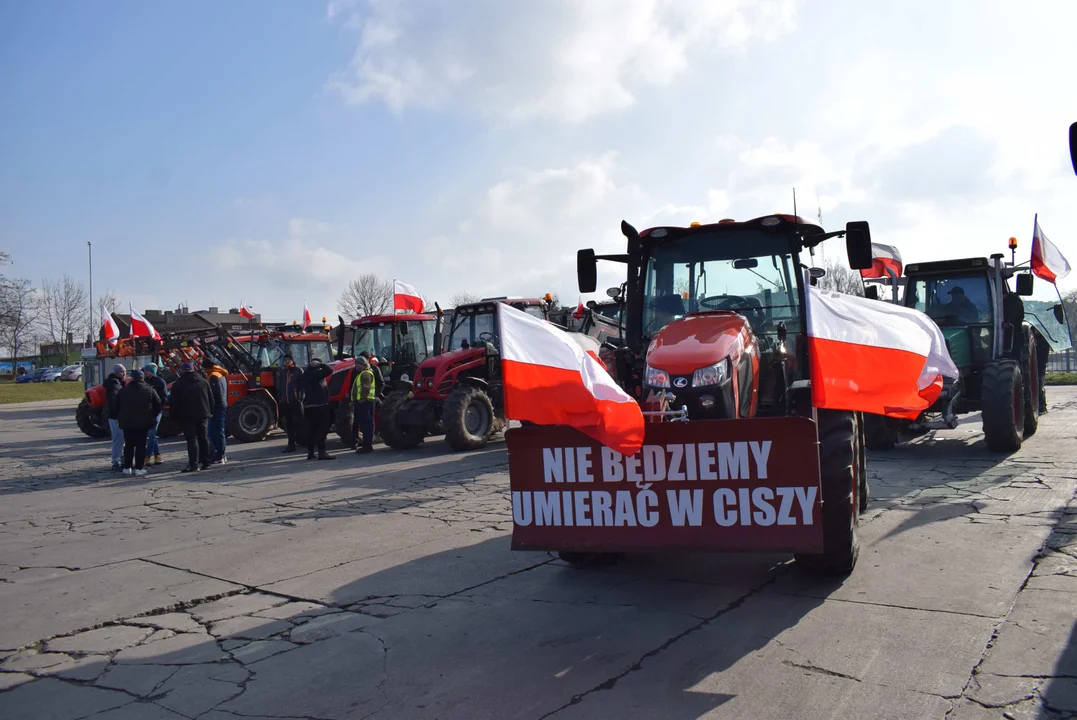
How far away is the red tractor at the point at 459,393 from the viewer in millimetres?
13797

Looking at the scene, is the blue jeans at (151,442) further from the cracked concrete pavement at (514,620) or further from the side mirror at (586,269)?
the side mirror at (586,269)

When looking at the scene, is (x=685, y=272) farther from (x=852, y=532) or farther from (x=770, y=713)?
(x=770, y=713)

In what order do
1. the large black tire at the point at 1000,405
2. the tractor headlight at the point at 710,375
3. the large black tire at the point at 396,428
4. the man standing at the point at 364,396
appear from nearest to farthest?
the tractor headlight at the point at 710,375, the large black tire at the point at 1000,405, the man standing at the point at 364,396, the large black tire at the point at 396,428

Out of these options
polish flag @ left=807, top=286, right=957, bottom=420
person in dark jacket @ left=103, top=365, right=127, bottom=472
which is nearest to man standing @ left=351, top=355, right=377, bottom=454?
person in dark jacket @ left=103, top=365, right=127, bottom=472

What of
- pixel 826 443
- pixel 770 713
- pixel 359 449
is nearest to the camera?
pixel 770 713

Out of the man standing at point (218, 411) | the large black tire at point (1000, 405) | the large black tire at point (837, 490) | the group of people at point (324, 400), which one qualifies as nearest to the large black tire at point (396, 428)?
the group of people at point (324, 400)

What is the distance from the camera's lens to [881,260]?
512 inches

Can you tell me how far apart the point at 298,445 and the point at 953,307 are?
11.8m

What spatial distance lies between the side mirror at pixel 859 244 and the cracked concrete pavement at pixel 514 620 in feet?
7.23

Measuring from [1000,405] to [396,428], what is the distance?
9282 mm

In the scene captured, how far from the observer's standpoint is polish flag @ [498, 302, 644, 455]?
4.75 metres

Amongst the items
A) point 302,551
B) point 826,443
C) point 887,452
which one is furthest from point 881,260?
point 302,551

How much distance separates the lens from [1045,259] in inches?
455

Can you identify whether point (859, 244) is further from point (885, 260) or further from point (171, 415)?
point (171, 415)
